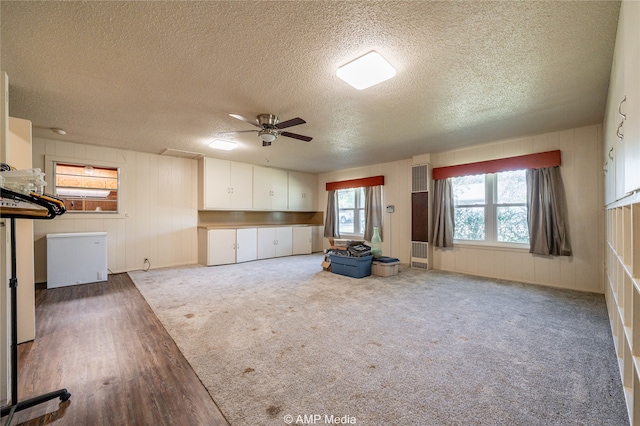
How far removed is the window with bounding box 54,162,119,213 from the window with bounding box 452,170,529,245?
21.7 feet

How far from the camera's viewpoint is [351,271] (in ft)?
14.7

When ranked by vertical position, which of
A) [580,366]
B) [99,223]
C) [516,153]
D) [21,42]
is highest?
[21,42]

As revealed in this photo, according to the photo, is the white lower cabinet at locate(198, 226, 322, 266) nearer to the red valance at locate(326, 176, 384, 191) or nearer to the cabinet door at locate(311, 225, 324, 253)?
the cabinet door at locate(311, 225, 324, 253)

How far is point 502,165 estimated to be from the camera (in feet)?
14.2

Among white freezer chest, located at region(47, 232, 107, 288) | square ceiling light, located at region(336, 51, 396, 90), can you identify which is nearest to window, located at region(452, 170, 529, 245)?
square ceiling light, located at region(336, 51, 396, 90)

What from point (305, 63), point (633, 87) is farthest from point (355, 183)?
point (633, 87)

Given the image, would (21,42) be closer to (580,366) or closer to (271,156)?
(271,156)

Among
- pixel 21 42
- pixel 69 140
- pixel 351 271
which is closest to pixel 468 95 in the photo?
pixel 351 271

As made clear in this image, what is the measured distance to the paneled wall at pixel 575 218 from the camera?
11.8ft

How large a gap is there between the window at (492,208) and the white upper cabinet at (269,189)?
4.20m

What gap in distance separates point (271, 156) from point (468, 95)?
3.89m

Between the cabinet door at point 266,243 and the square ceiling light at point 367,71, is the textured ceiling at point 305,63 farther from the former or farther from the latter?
the cabinet door at point 266,243

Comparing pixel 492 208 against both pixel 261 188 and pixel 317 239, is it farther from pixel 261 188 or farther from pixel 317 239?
pixel 261 188

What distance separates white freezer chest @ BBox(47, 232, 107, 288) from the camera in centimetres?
392
